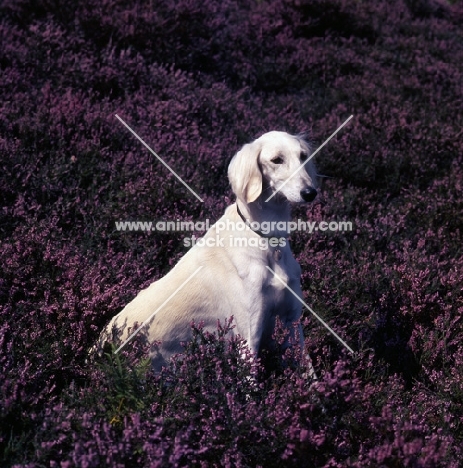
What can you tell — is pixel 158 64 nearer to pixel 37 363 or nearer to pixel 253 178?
pixel 253 178

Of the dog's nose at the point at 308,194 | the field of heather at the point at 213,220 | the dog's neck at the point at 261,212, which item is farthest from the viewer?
the dog's neck at the point at 261,212

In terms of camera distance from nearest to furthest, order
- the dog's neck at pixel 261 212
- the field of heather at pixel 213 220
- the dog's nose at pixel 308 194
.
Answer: the field of heather at pixel 213 220 → the dog's nose at pixel 308 194 → the dog's neck at pixel 261 212

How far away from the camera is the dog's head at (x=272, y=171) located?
3.08m

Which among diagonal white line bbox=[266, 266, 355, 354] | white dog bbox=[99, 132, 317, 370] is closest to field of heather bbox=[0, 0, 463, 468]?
diagonal white line bbox=[266, 266, 355, 354]

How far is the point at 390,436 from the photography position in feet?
8.14

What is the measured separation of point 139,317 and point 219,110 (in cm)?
404

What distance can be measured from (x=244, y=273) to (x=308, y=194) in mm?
597

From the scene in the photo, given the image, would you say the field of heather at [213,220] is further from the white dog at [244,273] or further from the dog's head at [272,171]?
the dog's head at [272,171]

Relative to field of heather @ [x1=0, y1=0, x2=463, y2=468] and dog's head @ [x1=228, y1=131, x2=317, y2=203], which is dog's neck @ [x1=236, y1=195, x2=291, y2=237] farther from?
field of heather @ [x1=0, y1=0, x2=463, y2=468]

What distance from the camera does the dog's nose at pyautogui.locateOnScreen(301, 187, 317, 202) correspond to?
3004 millimetres

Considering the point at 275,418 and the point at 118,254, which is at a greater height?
the point at 275,418

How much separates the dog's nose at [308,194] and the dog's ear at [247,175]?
26 cm

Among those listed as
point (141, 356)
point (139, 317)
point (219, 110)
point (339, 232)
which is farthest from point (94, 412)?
point (219, 110)

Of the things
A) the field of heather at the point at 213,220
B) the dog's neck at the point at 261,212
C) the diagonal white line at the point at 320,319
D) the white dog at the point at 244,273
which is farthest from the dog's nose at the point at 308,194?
the field of heather at the point at 213,220
